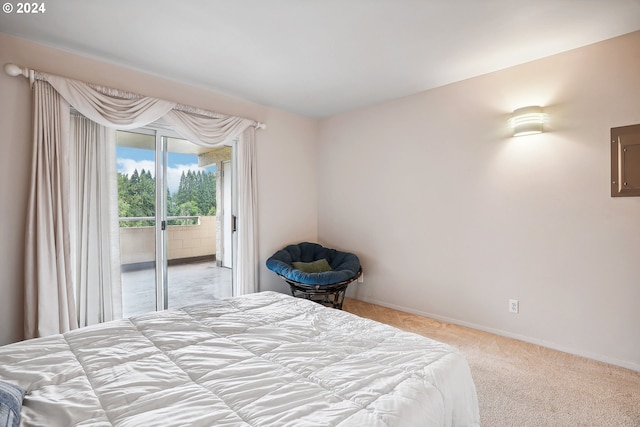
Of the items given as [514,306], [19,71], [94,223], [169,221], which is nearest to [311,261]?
[169,221]

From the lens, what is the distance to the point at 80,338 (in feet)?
5.11

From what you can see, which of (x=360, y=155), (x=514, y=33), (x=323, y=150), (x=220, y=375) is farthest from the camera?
(x=323, y=150)

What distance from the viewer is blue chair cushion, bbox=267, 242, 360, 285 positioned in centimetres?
338

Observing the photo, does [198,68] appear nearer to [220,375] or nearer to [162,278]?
[162,278]

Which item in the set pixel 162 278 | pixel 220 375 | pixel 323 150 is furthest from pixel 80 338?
pixel 323 150

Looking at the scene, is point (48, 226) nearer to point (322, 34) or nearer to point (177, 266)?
point (177, 266)

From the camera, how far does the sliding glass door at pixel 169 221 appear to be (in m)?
3.10

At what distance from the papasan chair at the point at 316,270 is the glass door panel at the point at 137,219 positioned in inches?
50.7

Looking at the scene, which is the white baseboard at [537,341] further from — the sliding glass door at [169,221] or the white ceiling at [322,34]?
the white ceiling at [322,34]

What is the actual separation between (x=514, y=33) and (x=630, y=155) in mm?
1271

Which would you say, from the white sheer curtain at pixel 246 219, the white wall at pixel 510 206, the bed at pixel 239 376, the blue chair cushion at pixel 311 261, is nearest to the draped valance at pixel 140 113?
→ the white sheer curtain at pixel 246 219

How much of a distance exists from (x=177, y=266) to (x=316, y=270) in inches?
61.6

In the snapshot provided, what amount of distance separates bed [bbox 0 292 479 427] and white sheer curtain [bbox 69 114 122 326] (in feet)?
4.48

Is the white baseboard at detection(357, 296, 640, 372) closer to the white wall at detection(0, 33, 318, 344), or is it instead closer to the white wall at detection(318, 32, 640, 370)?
the white wall at detection(318, 32, 640, 370)
